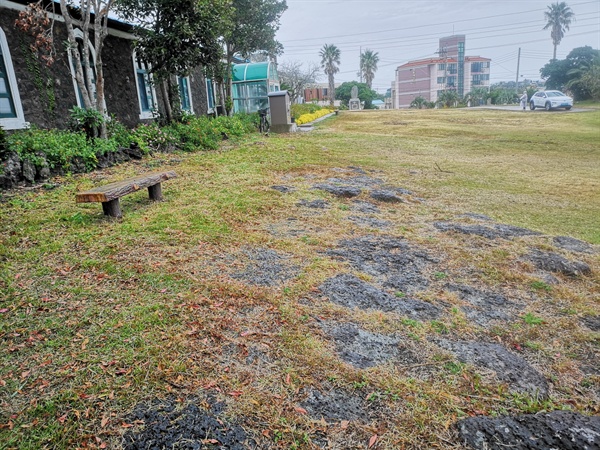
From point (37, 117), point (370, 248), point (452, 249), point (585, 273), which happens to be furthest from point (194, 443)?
point (37, 117)

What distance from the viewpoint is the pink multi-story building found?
72.5m

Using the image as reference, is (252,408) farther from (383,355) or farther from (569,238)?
(569,238)

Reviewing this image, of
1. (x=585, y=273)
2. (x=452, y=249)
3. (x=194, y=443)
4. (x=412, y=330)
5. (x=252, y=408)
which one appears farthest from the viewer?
(x=452, y=249)

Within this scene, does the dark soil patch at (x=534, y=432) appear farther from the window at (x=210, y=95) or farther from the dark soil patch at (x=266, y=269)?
the window at (x=210, y=95)

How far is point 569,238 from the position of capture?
5.70 meters

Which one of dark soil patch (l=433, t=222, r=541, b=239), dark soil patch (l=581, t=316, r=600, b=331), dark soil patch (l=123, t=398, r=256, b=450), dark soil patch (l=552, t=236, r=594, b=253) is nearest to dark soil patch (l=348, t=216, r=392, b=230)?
dark soil patch (l=433, t=222, r=541, b=239)

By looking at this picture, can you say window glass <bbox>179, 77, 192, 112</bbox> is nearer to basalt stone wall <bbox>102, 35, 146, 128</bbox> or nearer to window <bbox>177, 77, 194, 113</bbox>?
window <bbox>177, 77, 194, 113</bbox>

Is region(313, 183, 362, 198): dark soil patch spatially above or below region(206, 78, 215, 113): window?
below

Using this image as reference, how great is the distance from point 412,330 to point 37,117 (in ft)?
34.5

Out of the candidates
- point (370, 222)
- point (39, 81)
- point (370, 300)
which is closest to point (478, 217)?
point (370, 222)

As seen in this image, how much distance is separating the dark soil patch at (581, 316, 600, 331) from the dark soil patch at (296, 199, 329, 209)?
3.71m

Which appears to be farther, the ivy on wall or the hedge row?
the ivy on wall

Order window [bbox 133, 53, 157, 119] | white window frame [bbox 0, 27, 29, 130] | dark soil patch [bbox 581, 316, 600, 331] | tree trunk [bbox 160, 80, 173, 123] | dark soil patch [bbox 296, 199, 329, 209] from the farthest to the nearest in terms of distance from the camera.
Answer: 1. window [bbox 133, 53, 157, 119]
2. tree trunk [bbox 160, 80, 173, 123]
3. white window frame [bbox 0, 27, 29, 130]
4. dark soil patch [bbox 296, 199, 329, 209]
5. dark soil patch [bbox 581, 316, 600, 331]

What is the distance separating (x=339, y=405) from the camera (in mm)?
2320
